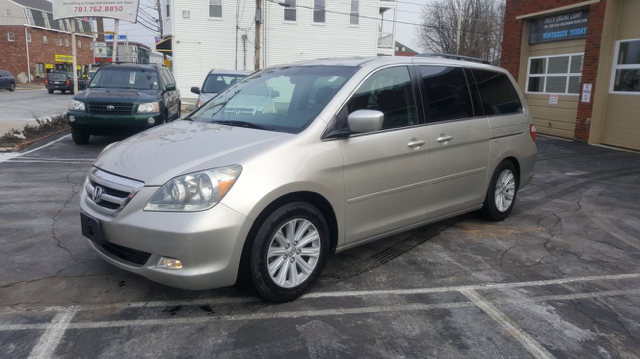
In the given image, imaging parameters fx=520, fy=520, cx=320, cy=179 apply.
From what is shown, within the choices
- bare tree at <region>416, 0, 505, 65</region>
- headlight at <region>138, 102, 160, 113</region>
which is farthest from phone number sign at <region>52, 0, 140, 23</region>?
bare tree at <region>416, 0, 505, 65</region>

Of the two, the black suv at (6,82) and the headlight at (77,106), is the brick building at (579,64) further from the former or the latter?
the black suv at (6,82)

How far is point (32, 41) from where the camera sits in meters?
56.8

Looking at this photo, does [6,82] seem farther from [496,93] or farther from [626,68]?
[496,93]

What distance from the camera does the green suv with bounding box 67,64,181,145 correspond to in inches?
404

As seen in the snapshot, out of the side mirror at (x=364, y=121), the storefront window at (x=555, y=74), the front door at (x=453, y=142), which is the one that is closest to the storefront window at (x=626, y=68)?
the storefront window at (x=555, y=74)

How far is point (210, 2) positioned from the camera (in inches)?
1172

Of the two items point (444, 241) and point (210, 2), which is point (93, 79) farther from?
point (210, 2)

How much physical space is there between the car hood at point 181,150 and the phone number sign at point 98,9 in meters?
20.3

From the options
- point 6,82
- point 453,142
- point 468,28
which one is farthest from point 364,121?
point 468,28

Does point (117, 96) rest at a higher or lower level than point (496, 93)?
lower

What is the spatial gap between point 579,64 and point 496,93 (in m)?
9.61

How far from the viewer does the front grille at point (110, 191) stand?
3461 mm

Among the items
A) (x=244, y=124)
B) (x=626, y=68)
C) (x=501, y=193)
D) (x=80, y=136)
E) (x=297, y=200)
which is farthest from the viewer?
(x=626, y=68)

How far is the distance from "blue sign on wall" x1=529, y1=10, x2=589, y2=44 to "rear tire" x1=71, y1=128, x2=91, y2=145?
1235 cm
